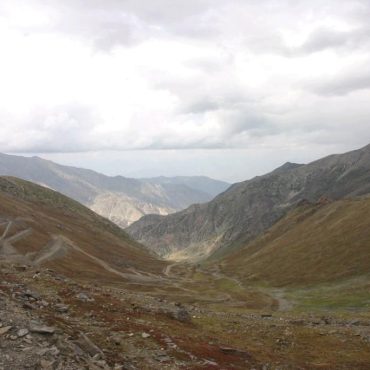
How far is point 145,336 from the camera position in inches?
1437

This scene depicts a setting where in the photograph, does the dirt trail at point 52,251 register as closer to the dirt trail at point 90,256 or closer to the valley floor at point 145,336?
the dirt trail at point 90,256

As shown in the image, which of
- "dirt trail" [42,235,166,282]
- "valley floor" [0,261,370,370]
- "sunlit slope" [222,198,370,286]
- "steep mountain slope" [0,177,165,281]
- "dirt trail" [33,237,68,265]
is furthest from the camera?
"dirt trail" [42,235,166,282]

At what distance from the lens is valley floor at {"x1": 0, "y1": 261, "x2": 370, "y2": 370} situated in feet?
90.1

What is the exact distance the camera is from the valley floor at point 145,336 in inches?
1081

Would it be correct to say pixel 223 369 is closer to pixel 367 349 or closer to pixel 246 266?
pixel 367 349

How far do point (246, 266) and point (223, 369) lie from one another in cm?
16371

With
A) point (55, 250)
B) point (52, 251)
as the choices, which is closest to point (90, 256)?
point (55, 250)

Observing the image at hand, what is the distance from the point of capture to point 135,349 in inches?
1310

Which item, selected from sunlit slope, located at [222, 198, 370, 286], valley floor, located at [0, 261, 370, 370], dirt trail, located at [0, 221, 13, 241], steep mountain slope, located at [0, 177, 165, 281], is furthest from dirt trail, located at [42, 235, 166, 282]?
valley floor, located at [0, 261, 370, 370]

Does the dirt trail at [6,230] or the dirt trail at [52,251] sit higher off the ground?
the dirt trail at [6,230]

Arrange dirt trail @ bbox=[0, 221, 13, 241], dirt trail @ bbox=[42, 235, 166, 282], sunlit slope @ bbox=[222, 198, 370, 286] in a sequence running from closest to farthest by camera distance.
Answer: sunlit slope @ bbox=[222, 198, 370, 286]
dirt trail @ bbox=[0, 221, 13, 241]
dirt trail @ bbox=[42, 235, 166, 282]

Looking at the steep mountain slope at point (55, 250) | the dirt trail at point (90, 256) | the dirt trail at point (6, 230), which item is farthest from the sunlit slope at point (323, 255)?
the dirt trail at point (6, 230)

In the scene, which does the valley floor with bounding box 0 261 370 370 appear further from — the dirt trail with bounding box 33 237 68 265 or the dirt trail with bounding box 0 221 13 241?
the dirt trail with bounding box 0 221 13 241

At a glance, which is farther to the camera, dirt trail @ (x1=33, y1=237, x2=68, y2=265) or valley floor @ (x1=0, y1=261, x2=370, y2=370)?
dirt trail @ (x1=33, y1=237, x2=68, y2=265)
